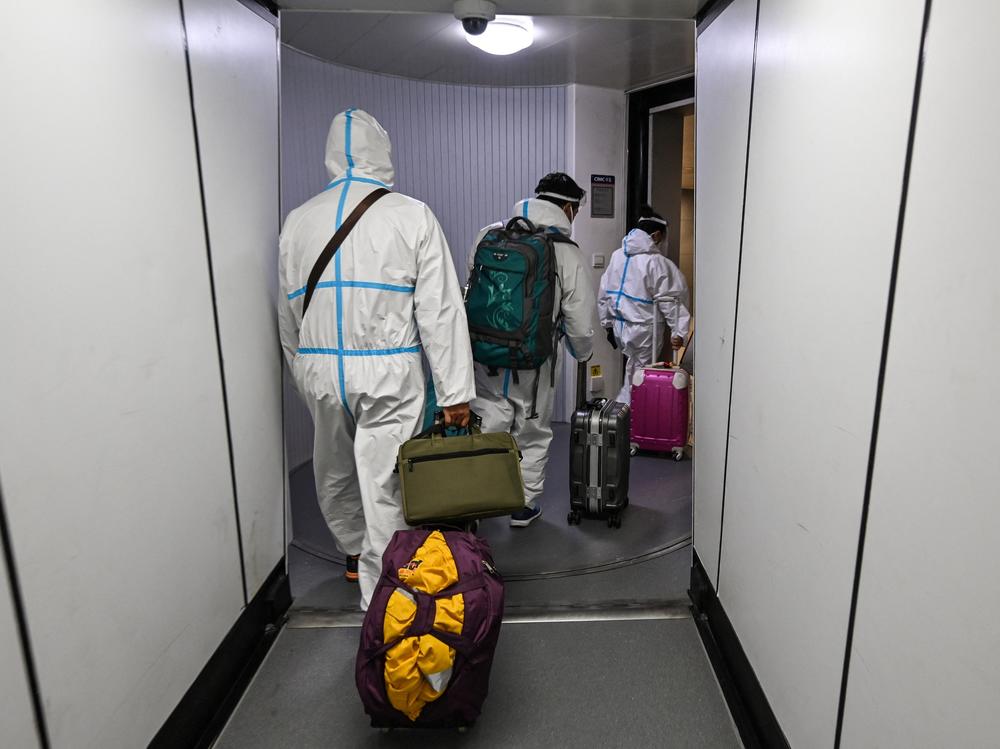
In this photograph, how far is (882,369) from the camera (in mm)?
1132

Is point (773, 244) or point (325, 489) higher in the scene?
point (773, 244)

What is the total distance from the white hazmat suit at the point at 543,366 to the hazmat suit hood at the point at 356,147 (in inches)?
28.1

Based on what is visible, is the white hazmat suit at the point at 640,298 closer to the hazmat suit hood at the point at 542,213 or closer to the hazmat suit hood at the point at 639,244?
the hazmat suit hood at the point at 639,244

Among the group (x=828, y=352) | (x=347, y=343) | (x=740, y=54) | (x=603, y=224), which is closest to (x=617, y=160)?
(x=603, y=224)

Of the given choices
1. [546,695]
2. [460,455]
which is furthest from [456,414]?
[546,695]

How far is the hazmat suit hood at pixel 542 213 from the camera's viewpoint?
311cm

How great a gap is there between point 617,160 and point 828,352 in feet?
13.1

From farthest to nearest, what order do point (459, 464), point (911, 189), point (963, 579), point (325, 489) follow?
1. point (325, 489)
2. point (459, 464)
3. point (911, 189)
4. point (963, 579)

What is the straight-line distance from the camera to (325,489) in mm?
2605

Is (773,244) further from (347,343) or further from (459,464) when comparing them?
(347,343)

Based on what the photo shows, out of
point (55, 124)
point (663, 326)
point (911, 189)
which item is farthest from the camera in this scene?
point (663, 326)

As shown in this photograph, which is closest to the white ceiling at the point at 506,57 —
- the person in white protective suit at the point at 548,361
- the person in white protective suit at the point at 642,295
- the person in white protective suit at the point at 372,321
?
the person in white protective suit at the point at 548,361

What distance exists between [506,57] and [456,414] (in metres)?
2.74

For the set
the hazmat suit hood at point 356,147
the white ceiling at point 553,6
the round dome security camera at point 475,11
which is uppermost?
the white ceiling at point 553,6
